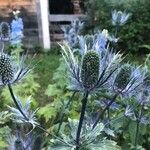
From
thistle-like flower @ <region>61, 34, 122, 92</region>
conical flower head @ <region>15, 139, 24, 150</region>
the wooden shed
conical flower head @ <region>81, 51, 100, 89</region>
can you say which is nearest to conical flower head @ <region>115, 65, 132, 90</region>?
thistle-like flower @ <region>61, 34, 122, 92</region>

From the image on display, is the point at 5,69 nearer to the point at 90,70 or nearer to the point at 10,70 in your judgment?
the point at 10,70

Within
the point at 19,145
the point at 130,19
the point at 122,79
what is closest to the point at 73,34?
the point at 19,145

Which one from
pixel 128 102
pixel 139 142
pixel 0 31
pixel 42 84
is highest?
pixel 0 31

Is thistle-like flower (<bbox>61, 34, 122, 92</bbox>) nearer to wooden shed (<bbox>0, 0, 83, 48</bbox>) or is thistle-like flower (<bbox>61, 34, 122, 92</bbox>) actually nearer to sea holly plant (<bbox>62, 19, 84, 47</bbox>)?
sea holly plant (<bbox>62, 19, 84, 47</bbox>)

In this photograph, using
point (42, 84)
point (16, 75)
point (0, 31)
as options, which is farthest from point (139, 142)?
point (42, 84)

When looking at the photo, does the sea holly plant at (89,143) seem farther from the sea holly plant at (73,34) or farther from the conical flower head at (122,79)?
the sea holly plant at (73,34)

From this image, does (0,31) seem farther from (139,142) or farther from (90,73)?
(90,73)
